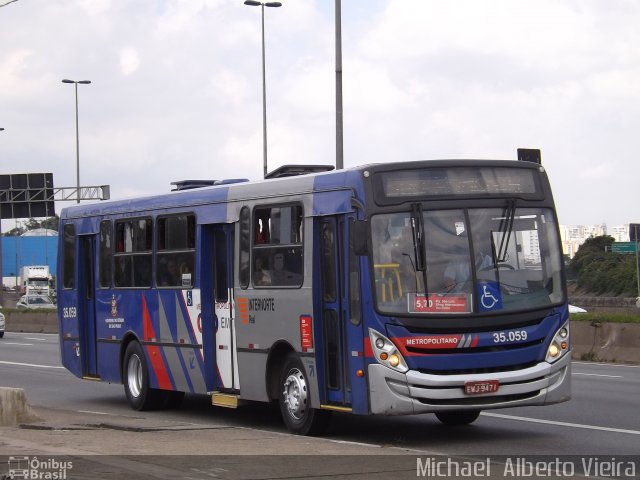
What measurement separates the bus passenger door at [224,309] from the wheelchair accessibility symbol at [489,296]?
3.80 metres

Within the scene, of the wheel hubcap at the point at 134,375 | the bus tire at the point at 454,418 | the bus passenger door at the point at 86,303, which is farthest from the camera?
the bus passenger door at the point at 86,303

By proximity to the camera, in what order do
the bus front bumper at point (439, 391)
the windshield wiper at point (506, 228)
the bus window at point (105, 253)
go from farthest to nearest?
the bus window at point (105, 253) < the windshield wiper at point (506, 228) < the bus front bumper at point (439, 391)

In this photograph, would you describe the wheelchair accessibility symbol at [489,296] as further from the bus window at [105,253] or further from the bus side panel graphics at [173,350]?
the bus window at [105,253]

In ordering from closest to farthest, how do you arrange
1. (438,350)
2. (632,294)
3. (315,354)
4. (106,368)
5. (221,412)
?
1. (438,350)
2. (315,354)
3. (221,412)
4. (106,368)
5. (632,294)

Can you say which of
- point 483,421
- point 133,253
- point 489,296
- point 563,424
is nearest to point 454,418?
point 483,421

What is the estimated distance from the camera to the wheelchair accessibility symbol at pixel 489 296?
13.3 metres

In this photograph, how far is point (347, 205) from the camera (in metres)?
13.6

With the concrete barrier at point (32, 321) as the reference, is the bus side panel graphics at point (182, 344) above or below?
above

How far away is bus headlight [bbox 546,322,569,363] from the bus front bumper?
272 mm

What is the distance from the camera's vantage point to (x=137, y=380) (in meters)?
18.5

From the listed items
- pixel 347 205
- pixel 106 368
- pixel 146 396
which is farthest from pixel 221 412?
pixel 347 205

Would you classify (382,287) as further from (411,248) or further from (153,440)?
(153,440)

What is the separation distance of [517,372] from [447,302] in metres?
1.07

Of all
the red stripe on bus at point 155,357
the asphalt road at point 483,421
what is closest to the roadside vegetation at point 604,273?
the asphalt road at point 483,421
